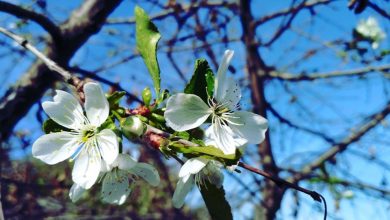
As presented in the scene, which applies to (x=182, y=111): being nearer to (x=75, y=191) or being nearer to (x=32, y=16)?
(x=75, y=191)

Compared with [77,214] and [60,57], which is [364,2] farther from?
[77,214]

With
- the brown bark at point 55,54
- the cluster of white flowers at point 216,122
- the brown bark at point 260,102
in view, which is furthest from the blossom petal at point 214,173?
the brown bark at point 260,102

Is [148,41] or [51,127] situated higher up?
[148,41]

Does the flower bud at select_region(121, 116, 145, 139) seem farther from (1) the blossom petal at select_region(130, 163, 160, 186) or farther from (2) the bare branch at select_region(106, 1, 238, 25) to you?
(2) the bare branch at select_region(106, 1, 238, 25)

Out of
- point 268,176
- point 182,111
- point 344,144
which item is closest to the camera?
point 268,176

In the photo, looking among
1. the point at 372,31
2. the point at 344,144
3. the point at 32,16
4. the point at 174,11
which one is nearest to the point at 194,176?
the point at 32,16

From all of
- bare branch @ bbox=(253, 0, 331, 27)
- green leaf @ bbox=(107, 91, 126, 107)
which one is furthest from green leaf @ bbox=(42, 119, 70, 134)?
bare branch @ bbox=(253, 0, 331, 27)

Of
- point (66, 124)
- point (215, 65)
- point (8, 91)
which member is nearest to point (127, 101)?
point (8, 91)

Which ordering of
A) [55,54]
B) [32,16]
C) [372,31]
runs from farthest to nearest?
[372,31] → [55,54] → [32,16]

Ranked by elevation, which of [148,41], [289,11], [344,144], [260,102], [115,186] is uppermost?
[148,41]
